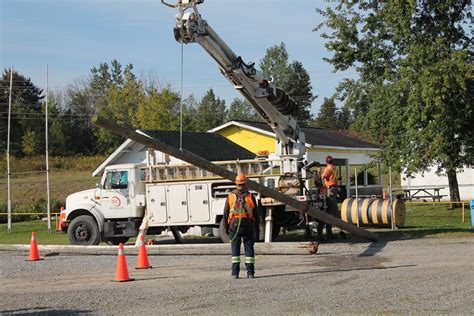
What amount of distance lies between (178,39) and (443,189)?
89.6 ft

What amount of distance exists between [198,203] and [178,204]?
0.64 meters

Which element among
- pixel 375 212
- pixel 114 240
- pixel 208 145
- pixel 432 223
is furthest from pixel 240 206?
pixel 208 145

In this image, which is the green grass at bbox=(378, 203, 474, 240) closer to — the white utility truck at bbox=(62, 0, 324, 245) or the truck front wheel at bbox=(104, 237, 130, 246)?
the white utility truck at bbox=(62, 0, 324, 245)

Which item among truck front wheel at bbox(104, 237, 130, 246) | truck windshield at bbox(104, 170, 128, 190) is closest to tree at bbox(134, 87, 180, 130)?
truck front wheel at bbox(104, 237, 130, 246)

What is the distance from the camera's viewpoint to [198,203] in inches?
818

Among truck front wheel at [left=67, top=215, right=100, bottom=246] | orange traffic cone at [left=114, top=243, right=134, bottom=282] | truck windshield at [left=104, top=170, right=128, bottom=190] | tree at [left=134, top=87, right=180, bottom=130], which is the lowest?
orange traffic cone at [left=114, top=243, right=134, bottom=282]

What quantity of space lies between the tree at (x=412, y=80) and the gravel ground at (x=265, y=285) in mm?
9445

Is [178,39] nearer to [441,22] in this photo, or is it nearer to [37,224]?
[441,22]

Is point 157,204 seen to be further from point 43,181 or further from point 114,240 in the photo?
point 43,181

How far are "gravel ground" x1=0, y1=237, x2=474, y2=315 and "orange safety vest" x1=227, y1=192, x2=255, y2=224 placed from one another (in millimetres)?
1153

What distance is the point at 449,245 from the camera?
18.5 metres

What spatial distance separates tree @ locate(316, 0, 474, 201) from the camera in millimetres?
26672

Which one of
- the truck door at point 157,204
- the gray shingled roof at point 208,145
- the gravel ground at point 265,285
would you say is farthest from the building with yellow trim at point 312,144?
the gravel ground at point 265,285

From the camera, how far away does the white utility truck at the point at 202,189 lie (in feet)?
65.1
